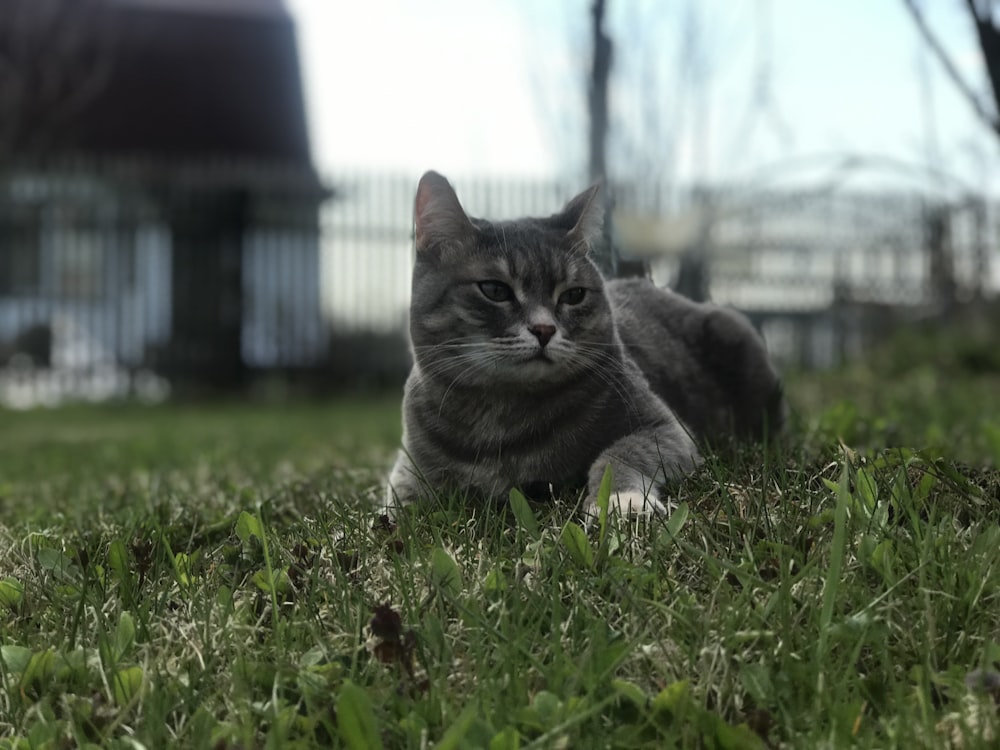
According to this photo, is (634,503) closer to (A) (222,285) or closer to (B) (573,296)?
(B) (573,296)

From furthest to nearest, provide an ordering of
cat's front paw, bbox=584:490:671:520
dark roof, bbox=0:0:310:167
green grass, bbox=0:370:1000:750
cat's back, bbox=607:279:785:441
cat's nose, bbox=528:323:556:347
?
1. dark roof, bbox=0:0:310:167
2. cat's back, bbox=607:279:785:441
3. cat's nose, bbox=528:323:556:347
4. cat's front paw, bbox=584:490:671:520
5. green grass, bbox=0:370:1000:750

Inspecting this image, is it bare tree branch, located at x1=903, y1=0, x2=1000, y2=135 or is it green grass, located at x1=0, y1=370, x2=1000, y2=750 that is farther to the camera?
bare tree branch, located at x1=903, y1=0, x2=1000, y2=135

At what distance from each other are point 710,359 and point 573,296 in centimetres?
94

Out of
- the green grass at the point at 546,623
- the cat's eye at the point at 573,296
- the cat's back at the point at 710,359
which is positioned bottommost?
the green grass at the point at 546,623

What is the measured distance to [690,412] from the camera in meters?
3.23

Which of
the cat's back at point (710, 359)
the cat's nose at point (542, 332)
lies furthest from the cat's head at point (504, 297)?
the cat's back at point (710, 359)

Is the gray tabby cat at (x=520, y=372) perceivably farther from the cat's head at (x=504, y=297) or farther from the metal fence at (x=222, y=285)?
the metal fence at (x=222, y=285)

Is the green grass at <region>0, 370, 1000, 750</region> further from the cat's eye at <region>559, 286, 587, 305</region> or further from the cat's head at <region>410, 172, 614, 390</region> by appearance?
the cat's eye at <region>559, 286, 587, 305</region>

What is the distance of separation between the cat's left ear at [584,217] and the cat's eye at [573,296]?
14 cm

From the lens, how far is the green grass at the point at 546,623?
1.66m

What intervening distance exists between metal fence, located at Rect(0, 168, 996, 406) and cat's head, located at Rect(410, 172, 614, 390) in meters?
10.1

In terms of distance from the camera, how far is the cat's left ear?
278 cm

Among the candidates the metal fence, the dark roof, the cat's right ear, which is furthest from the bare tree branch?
the dark roof

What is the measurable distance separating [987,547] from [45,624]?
193cm
